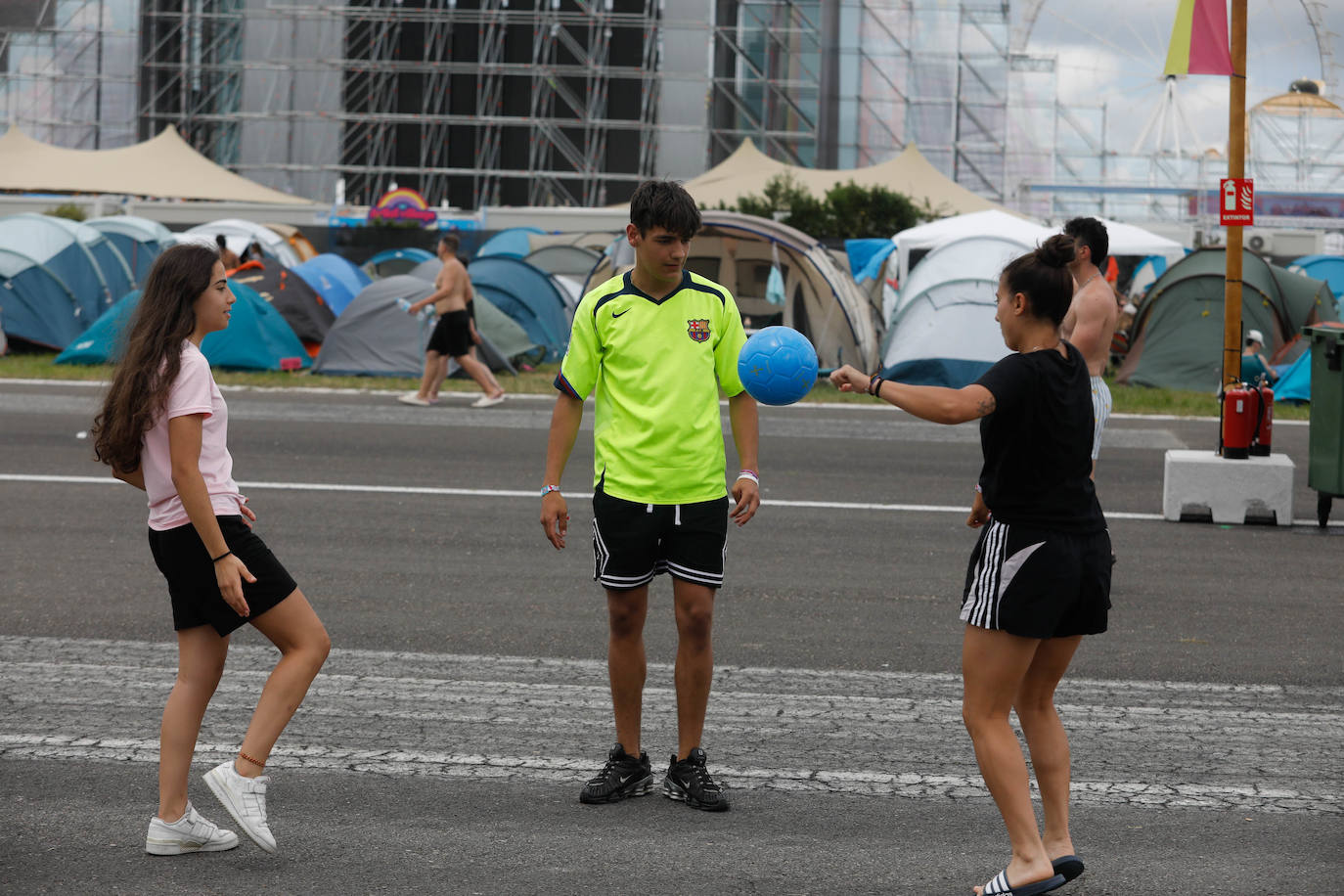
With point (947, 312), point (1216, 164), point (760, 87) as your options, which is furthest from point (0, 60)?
point (1216, 164)

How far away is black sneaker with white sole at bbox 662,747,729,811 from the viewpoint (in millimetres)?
4469

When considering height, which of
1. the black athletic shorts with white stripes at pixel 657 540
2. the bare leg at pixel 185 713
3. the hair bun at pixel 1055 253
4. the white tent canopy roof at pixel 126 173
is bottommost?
the bare leg at pixel 185 713

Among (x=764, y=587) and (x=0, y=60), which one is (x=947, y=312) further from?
(x=0, y=60)

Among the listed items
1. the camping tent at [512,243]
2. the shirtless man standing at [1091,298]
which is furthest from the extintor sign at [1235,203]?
the camping tent at [512,243]

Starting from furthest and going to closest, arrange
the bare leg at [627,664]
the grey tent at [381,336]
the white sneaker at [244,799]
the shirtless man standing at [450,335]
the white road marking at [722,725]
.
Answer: the grey tent at [381,336] < the shirtless man standing at [450,335] < the white road marking at [722,725] < the bare leg at [627,664] < the white sneaker at [244,799]

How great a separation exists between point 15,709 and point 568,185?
52.9 meters

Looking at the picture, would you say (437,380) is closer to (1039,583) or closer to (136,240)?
(136,240)

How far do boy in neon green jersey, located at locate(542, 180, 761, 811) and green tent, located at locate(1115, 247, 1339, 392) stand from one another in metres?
17.0

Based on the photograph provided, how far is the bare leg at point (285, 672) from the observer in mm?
4055

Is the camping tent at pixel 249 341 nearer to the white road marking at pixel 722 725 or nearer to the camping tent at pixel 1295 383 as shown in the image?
the camping tent at pixel 1295 383

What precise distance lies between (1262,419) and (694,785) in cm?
731

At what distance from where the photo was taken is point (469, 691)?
5.73m

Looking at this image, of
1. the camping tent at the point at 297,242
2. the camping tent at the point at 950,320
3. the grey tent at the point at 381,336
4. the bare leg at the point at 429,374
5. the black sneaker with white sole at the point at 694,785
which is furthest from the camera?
the camping tent at the point at 297,242

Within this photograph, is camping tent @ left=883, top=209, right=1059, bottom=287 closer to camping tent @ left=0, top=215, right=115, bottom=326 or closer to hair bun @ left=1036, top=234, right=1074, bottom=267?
camping tent @ left=0, top=215, right=115, bottom=326
